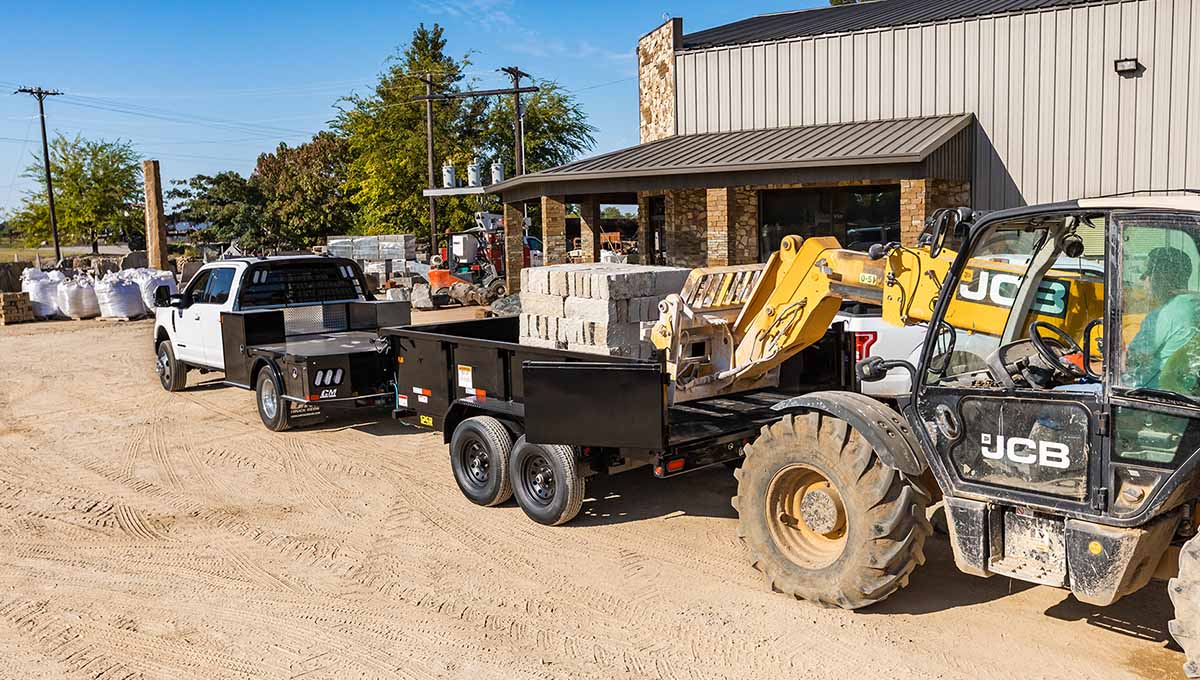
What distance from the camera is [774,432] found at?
615 centimetres

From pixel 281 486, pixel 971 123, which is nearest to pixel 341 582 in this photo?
pixel 281 486

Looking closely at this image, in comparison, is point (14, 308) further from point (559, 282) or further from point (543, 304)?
point (559, 282)

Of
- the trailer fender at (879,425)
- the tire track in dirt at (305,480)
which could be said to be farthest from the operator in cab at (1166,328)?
the tire track in dirt at (305,480)

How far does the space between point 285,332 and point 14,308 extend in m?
17.4

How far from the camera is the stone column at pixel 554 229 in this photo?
21.4 metres

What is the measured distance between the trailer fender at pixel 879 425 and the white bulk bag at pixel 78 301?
25.3 meters

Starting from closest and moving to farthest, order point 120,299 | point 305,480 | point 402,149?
1. point 305,480
2. point 120,299
3. point 402,149

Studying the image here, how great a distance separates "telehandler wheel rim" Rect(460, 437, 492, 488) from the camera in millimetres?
8391

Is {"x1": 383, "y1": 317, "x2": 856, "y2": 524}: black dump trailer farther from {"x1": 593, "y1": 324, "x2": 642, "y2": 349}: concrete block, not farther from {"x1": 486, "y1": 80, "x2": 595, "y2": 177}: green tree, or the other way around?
{"x1": 486, "y1": 80, "x2": 595, "y2": 177}: green tree

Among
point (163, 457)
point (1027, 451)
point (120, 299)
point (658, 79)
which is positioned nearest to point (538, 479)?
point (1027, 451)

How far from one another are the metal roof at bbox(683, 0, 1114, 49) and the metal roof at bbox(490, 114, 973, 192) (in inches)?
76.9

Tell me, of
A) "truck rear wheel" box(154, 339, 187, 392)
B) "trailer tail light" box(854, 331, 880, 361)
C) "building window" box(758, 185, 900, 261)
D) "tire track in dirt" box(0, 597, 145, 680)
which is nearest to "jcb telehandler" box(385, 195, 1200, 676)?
"trailer tail light" box(854, 331, 880, 361)

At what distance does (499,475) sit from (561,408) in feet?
3.89

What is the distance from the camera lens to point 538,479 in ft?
26.0
